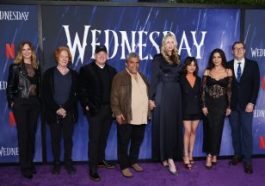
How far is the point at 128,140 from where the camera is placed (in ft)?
17.5

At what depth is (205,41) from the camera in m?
6.00

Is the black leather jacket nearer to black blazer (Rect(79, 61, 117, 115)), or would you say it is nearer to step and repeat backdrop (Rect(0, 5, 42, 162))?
step and repeat backdrop (Rect(0, 5, 42, 162))

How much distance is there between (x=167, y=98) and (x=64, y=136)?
5.02 ft

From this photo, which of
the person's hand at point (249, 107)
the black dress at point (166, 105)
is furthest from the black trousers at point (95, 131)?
the person's hand at point (249, 107)

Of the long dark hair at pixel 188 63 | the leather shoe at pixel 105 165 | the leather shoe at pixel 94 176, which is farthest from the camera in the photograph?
the leather shoe at pixel 105 165

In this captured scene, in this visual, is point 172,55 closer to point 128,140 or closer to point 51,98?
point 128,140

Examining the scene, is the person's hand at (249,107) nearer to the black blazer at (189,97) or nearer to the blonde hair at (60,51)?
the black blazer at (189,97)

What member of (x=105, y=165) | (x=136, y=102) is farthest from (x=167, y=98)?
(x=105, y=165)

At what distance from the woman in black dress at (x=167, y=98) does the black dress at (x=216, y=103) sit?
16.9 inches

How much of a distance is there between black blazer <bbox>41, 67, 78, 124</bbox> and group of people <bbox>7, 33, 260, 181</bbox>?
0.01m

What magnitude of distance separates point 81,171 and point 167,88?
171 cm

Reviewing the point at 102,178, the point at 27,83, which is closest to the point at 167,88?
the point at 102,178

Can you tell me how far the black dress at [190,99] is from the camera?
18.3 feet

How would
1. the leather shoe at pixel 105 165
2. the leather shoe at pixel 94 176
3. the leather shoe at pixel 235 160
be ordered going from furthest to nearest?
1. the leather shoe at pixel 235 160
2. the leather shoe at pixel 105 165
3. the leather shoe at pixel 94 176
